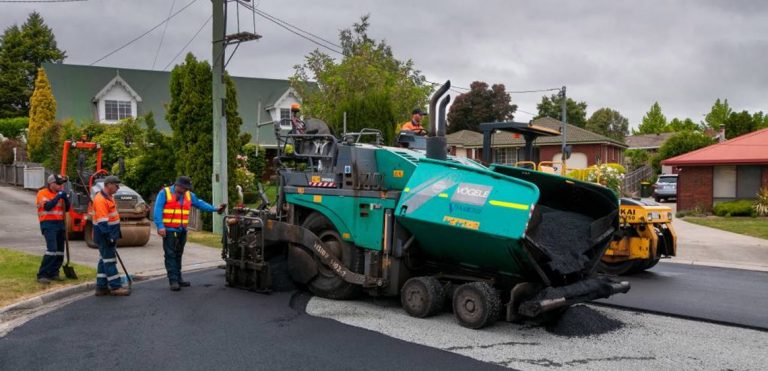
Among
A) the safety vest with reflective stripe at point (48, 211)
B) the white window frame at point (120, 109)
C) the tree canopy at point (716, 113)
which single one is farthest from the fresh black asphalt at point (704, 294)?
the tree canopy at point (716, 113)

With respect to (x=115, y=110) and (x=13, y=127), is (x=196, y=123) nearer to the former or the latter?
(x=115, y=110)

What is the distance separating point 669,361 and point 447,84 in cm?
357

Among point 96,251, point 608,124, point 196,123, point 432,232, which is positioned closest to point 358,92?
point 196,123

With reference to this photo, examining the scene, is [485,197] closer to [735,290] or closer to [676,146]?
[735,290]

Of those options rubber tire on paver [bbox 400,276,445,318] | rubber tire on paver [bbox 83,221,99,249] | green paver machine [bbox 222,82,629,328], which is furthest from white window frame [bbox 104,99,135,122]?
rubber tire on paver [bbox 400,276,445,318]

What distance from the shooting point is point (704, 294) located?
30.7 feet

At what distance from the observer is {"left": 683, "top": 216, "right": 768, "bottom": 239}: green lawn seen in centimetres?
1809

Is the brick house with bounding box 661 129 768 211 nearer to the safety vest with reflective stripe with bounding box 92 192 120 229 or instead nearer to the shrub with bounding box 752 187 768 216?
the shrub with bounding box 752 187 768 216

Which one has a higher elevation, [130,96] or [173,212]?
[130,96]

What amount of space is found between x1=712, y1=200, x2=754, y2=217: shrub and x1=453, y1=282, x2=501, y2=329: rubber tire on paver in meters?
Answer: 19.5

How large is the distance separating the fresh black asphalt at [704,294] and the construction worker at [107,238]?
645cm

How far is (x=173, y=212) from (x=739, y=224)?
17520mm

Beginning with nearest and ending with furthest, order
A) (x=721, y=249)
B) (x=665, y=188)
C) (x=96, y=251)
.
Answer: (x=96, y=251), (x=721, y=249), (x=665, y=188)

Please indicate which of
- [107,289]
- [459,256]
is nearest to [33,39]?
[107,289]
